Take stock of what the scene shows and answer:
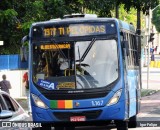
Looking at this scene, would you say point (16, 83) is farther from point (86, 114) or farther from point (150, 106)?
point (86, 114)

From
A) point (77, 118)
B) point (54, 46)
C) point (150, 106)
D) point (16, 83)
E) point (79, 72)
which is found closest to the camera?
point (77, 118)

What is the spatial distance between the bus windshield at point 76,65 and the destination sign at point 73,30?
0.73 ft

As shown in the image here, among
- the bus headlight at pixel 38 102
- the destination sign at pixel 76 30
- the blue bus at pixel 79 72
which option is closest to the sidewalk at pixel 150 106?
the blue bus at pixel 79 72

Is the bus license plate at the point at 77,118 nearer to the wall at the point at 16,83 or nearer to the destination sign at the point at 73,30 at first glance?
the destination sign at the point at 73,30

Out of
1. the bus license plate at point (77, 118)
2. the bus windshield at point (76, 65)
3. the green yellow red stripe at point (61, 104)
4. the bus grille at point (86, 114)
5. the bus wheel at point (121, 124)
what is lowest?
the bus wheel at point (121, 124)

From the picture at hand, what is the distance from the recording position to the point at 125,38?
546 inches

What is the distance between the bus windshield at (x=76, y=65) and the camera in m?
12.9

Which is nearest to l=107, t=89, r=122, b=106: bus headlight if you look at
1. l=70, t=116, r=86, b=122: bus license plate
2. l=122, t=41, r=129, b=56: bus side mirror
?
l=70, t=116, r=86, b=122: bus license plate

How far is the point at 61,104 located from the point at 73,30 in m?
1.84

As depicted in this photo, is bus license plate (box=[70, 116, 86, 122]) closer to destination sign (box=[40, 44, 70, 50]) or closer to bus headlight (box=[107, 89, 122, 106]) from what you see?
bus headlight (box=[107, 89, 122, 106])

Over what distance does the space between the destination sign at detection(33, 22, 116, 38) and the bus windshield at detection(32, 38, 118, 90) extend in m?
0.22

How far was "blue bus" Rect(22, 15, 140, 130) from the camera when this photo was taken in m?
12.7

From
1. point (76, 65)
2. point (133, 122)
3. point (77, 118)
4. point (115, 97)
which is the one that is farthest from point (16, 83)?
point (115, 97)

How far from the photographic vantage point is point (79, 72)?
12875mm
